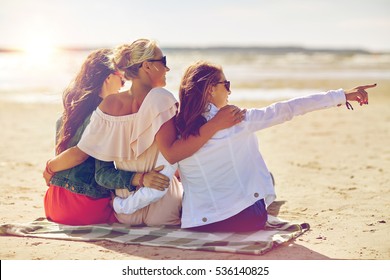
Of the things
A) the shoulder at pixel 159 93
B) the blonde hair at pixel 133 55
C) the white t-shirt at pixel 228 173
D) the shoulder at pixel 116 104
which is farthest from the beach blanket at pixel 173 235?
the blonde hair at pixel 133 55

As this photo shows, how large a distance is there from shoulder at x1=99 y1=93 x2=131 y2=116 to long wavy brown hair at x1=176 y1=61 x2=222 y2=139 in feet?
1.49

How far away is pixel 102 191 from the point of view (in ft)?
15.9

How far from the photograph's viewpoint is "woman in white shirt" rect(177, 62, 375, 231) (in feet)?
14.0

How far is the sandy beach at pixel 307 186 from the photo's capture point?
424cm

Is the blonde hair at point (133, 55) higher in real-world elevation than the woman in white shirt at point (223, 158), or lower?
higher

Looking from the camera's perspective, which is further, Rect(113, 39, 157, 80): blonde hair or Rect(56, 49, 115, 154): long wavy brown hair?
Rect(56, 49, 115, 154): long wavy brown hair

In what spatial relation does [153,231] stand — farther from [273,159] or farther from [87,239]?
[273,159]

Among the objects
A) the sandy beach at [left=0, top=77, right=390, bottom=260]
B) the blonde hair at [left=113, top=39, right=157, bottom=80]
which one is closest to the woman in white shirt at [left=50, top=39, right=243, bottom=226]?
the blonde hair at [left=113, top=39, right=157, bottom=80]

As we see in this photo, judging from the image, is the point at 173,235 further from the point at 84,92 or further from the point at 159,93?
the point at 84,92

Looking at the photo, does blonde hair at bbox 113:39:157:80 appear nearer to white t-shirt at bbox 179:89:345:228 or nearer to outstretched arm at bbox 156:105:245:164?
outstretched arm at bbox 156:105:245:164

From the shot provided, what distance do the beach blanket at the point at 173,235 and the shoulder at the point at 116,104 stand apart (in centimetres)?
89

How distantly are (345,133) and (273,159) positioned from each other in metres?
2.33

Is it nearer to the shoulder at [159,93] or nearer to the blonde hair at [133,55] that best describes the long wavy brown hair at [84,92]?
the blonde hair at [133,55]

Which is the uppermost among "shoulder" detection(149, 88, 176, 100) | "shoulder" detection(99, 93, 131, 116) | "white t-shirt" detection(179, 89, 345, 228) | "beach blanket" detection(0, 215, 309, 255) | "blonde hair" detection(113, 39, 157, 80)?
"blonde hair" detection(113, 39, 157, 80)
